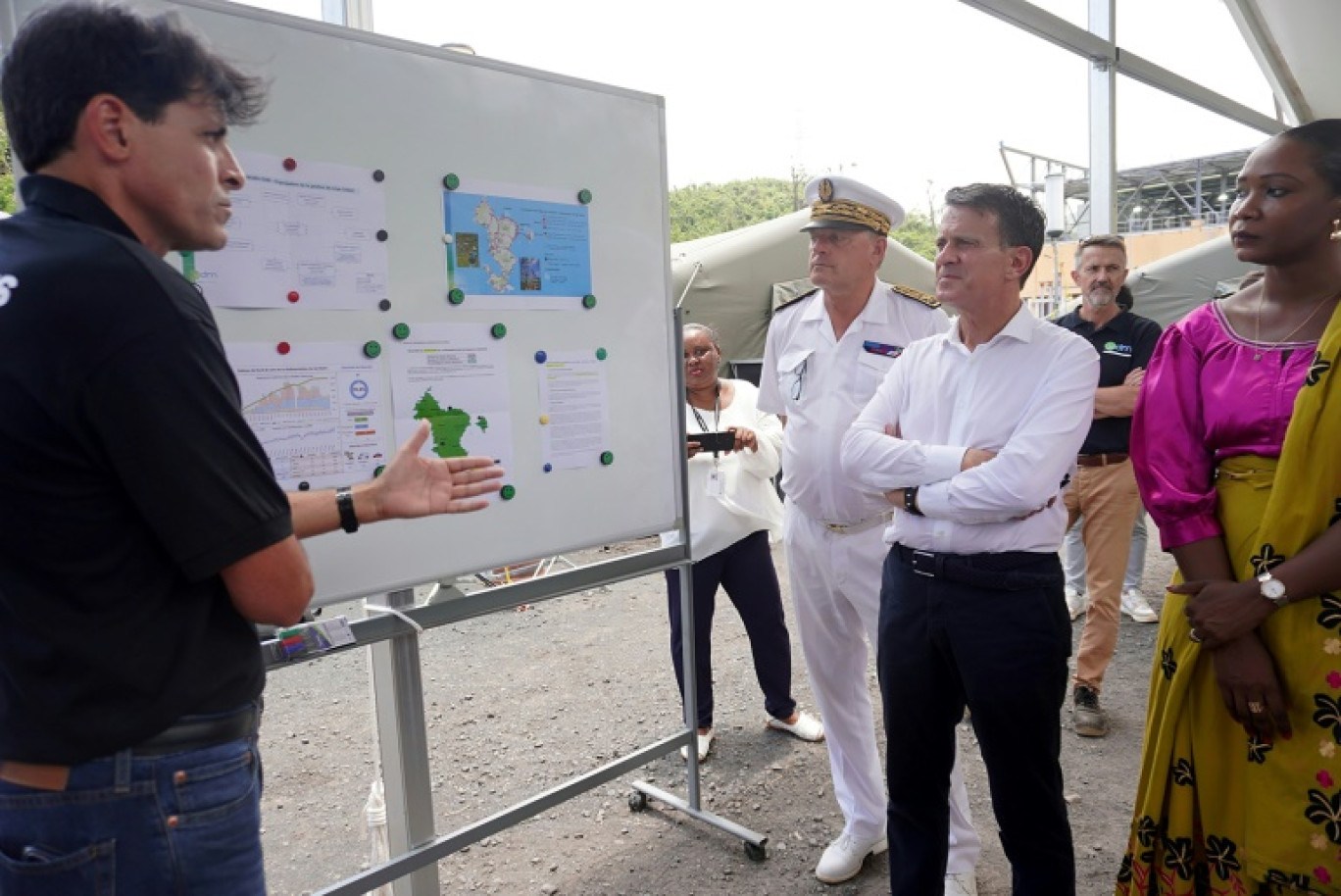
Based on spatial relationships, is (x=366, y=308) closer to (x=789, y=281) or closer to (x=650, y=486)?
(x=650, y=486)

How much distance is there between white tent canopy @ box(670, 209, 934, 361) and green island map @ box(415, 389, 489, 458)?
5.77 metres

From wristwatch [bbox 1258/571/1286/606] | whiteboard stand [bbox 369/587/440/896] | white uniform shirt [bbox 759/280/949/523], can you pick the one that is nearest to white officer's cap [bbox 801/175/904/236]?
white uniform shirt [bbox 759/280/949/523]

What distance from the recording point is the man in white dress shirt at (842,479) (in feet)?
8.30

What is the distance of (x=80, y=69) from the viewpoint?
1034mm

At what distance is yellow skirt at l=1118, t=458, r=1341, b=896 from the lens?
62.5 inches

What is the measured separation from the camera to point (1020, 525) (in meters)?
1.96

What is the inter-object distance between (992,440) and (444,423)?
4.21 feet

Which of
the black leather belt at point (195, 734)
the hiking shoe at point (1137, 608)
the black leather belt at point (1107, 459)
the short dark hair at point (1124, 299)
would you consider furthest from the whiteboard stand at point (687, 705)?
the hiking shoe at point (1137, 608)

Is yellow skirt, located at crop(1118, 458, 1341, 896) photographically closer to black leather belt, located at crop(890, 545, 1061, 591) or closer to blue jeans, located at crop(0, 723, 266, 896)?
black leather belt, located at crop(890, 545, 1061, 591)

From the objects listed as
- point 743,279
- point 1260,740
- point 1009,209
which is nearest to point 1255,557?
point 1260,740

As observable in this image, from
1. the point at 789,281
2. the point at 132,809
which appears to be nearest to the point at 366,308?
the point at 132,809

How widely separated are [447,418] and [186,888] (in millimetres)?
1130

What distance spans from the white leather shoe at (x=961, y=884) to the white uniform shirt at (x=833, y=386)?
102cm

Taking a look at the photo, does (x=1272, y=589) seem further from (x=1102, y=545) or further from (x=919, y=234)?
(x=919, y=234)
